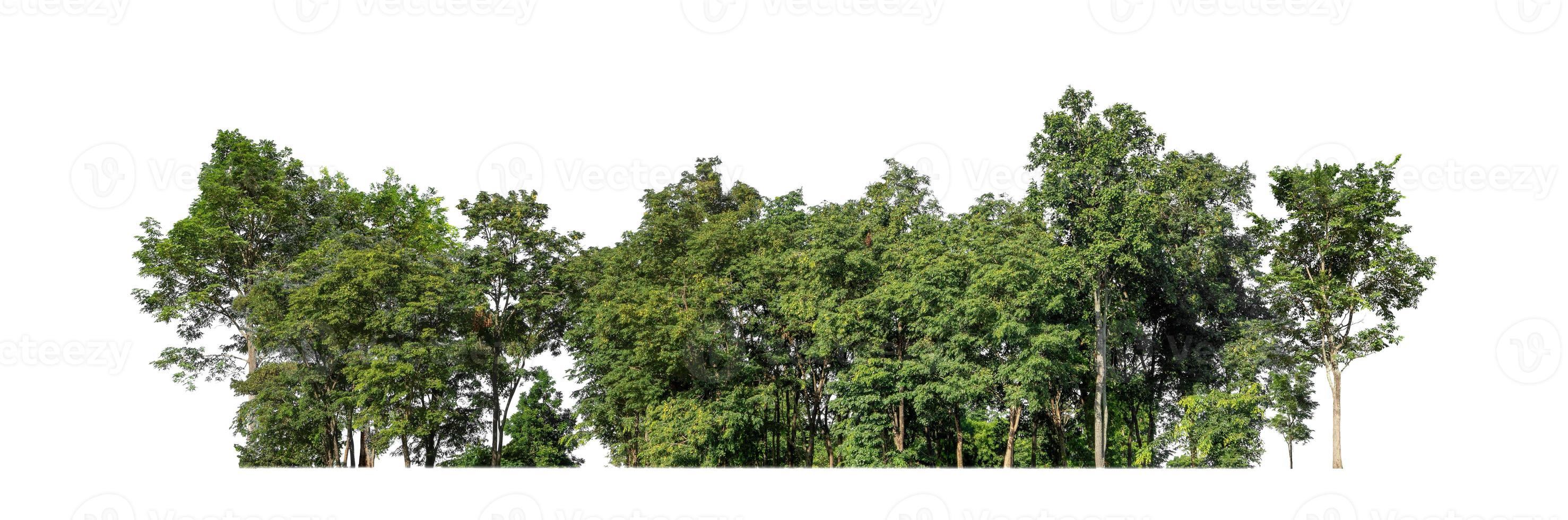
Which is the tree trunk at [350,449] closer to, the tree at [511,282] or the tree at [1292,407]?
the tree at [511,282]

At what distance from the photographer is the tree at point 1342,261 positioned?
2703cm

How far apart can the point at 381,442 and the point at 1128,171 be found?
24.1 m

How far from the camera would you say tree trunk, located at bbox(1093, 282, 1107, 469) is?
3083cm

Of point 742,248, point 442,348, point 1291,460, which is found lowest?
point 1291,460

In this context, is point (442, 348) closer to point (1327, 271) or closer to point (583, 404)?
point (583, 404)

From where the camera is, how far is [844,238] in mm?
33844

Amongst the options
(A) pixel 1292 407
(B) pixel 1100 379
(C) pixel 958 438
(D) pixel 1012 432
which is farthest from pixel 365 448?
A: (A) pixel 1292 407

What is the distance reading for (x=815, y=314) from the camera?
3312 centimetres

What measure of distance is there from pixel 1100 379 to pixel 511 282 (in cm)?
1995

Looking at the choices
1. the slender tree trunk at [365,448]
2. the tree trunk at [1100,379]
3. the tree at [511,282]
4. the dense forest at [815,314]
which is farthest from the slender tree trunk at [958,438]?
the slender tree trunk at [365,448]

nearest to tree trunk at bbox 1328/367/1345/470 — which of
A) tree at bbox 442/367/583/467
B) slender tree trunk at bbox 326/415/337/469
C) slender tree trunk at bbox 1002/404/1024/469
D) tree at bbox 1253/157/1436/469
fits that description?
tree at bbox 1253/157/1436/469

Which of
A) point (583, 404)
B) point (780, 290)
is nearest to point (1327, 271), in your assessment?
point (780, 290)

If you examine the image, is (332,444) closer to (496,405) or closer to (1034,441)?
(496,405)

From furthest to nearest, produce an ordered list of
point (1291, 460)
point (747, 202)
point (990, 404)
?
point (747, 202) → point (990, 404) → point (1291, 460)
